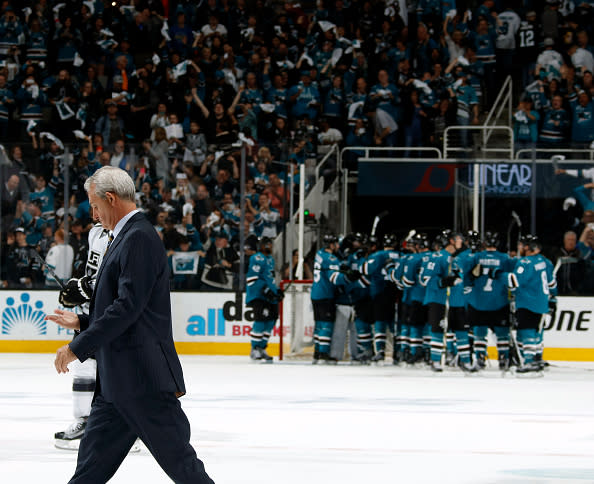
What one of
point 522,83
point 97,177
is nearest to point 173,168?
point 522,83

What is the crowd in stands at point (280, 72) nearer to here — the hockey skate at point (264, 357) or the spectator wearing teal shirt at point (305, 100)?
the spectator wearing teal shirt at point (305, 100)

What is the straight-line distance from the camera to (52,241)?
47.0 ft

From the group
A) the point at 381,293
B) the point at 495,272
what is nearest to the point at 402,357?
the point at 381,293

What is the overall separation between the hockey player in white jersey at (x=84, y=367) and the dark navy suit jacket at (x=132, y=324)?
218 centimetres

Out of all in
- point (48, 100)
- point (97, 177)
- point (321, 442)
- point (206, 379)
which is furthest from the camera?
point (48, 100)

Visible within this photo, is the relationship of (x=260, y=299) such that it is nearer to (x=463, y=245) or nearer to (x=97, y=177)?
(x=463, y=245)

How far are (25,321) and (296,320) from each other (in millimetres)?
3806

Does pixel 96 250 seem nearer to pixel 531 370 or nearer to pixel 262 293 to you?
pixel 531 370

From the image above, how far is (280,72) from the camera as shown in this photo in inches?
725

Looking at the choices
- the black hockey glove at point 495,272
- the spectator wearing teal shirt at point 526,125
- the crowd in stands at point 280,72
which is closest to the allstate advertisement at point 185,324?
the crowd in stands at point 280,72

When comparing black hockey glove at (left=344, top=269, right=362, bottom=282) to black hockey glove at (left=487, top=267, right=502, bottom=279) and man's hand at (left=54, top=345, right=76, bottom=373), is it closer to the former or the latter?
black hockey glove at (left=487, top=267, right=502, bottom=279)

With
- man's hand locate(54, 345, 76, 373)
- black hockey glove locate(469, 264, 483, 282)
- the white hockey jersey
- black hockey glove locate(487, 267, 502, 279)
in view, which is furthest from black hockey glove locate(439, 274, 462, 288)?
man's hand locate(54, 345, 76, 373)

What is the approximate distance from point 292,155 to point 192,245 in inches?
71.5

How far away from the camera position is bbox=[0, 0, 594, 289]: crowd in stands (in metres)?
17.0
